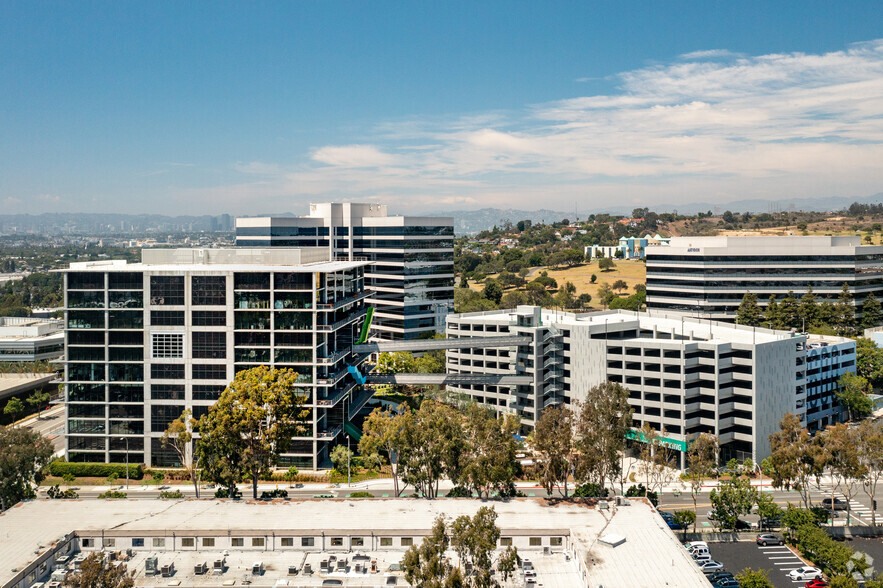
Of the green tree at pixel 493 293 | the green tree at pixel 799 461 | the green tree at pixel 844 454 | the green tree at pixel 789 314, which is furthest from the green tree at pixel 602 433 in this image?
the green tree at pixel 493 293

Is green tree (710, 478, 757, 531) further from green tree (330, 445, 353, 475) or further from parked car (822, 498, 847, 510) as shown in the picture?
green tree (330, 445, 353, 475)

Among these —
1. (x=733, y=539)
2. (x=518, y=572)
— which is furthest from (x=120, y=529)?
(x=733, y=539)

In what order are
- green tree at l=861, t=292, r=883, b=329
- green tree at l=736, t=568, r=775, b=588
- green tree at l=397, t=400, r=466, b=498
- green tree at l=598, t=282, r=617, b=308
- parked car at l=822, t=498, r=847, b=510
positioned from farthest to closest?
green tree at l=598, t=282, r=617, b=308 < green tree at l=861, t=292, r=883, b=329 < parked car at l=822, t=498, r=847, b=510 < green tree at l=397, t=400, r=466, b=498 < green tree at l=736, t=568, r=775, b=588

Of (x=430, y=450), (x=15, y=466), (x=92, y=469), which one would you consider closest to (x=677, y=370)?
(x=430, y=450)

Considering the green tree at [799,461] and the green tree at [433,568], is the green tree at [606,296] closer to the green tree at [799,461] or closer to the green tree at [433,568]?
the green tree at [799,461]

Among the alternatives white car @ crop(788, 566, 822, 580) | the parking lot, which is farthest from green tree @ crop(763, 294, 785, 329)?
white car @ crop(788, 566, 822, 580)

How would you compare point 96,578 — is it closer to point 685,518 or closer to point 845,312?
point 685,518
